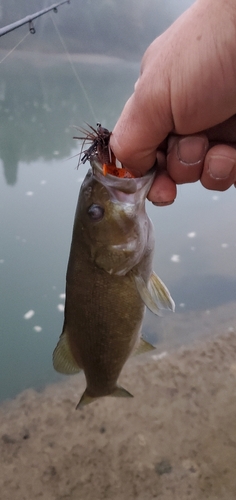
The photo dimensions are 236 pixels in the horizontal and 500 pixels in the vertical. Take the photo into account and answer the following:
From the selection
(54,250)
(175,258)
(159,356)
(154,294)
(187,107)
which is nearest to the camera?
(187,107)

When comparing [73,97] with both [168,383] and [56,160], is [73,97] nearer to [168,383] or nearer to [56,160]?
[56,160]

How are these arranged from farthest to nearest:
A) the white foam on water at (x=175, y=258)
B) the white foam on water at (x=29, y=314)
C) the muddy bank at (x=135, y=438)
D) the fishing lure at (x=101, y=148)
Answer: the white foam on water at (x=175, y=258) < the white foam on water at (x=29, y=314) < the muddy bank at (x=135, y=438) < the fishing lure at (x=101, y=148)

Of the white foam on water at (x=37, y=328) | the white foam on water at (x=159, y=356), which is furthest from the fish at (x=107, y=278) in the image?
the white foam on water at (x=37, y=328)

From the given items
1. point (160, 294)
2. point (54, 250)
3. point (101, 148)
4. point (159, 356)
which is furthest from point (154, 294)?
point (54, 250)

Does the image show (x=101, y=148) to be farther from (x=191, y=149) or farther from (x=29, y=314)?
(x=29, y=314)

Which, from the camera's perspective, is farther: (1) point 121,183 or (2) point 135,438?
(2) point 135,438

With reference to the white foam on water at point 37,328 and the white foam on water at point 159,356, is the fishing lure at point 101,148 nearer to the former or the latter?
the white foam on water at point 159,356

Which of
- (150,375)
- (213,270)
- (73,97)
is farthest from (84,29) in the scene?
(150,375)
